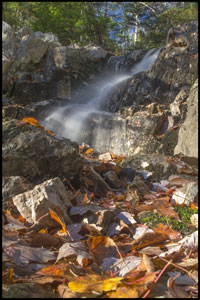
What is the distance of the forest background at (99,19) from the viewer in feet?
46.9

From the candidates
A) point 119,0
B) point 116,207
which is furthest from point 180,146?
point 119,0

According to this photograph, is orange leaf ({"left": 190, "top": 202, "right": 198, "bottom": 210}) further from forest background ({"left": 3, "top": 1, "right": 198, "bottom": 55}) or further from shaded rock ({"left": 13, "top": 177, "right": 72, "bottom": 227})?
forest background ({"left": 3, "top": 1, "right": 198, "bottom": 55})

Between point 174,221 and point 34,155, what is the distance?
3.62 feet

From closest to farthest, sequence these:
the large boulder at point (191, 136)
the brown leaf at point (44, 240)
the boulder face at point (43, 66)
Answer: the brown leaf at point (44, 240), the large boulder at point (191, 136), the boulder face at point (43, 66)

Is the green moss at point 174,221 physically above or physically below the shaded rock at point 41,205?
below

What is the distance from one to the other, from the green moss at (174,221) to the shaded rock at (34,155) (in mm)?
720

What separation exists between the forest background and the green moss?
14760 mm

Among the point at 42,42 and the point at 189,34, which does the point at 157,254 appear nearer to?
the point at 189,34

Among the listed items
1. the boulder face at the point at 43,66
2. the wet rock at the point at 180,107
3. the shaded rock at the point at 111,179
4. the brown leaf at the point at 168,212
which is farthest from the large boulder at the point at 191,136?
the boulder face at the point at 43,66

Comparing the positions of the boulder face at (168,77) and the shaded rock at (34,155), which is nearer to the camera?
the shaded rock at (34,155)

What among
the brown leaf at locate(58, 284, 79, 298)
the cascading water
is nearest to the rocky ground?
the brown leaf at locate(58, 284, 79, 298)

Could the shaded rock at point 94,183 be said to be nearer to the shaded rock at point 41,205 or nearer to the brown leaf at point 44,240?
the shaded rock at point 41,205

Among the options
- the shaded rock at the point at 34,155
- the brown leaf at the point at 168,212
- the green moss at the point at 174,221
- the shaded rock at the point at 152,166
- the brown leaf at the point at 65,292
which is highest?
the shaded rock at the point at 34,155

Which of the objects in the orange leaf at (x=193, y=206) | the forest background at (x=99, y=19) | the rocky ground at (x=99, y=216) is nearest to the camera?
the rocky ground at (x=99, y=216)
